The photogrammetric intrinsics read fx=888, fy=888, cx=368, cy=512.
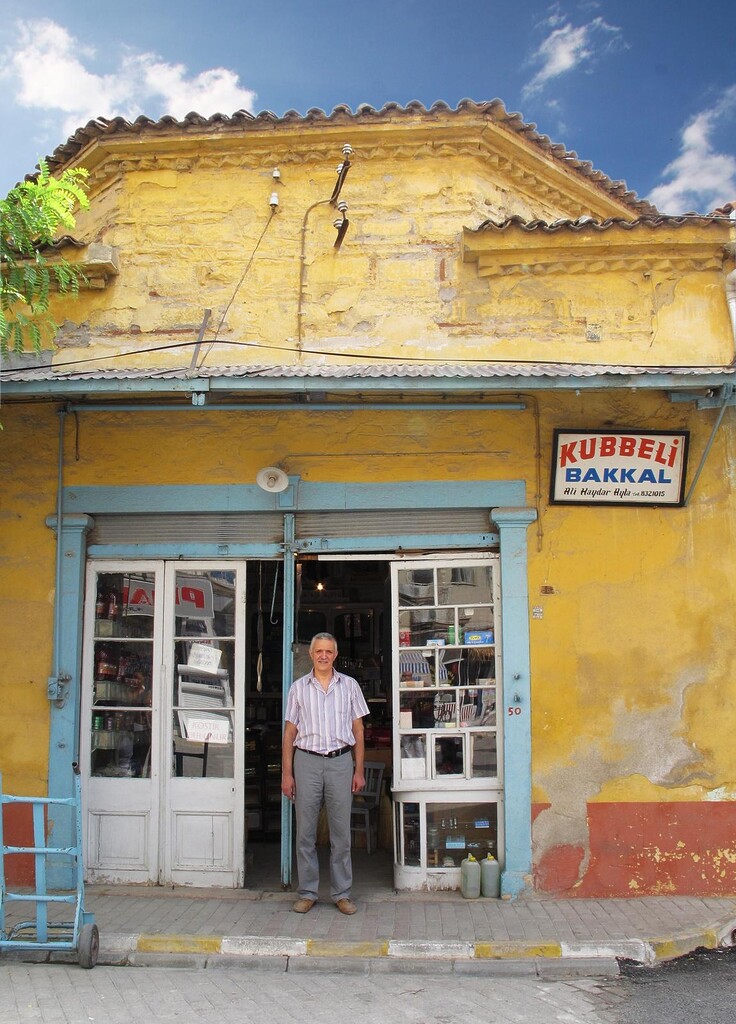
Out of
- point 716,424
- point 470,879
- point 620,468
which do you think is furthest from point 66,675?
point 716,424

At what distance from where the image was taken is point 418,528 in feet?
23.7

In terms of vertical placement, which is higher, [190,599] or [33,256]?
[33,256]

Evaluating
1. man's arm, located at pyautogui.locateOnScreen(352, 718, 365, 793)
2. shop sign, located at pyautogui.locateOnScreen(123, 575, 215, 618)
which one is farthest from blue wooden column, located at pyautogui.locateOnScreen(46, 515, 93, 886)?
man's arm, located at pyautogui.locateOnScreen(352, 718, 365, 793)

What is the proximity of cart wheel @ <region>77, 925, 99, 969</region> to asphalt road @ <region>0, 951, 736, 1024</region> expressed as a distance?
0.07m

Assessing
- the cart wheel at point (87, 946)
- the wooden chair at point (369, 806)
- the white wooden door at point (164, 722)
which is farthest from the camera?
the wooden chair at point (369, 806)

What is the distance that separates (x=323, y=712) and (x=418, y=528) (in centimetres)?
165

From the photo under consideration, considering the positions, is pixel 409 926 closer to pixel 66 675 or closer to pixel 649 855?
pixel 649 855

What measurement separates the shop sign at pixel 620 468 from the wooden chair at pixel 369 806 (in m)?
3.46

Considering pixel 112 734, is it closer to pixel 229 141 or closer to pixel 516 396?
pixel 516 396

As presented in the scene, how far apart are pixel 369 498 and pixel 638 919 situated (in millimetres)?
3643

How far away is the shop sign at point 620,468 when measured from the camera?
7.09 meters

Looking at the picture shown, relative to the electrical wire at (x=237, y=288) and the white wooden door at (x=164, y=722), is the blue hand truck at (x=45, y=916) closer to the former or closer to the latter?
the white wooden door at (x=164, y=722)

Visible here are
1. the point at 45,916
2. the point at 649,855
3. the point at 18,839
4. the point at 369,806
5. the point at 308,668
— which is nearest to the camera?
the point at 45,916

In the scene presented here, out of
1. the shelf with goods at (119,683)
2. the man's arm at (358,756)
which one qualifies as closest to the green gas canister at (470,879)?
the man's arm at (358,756)
